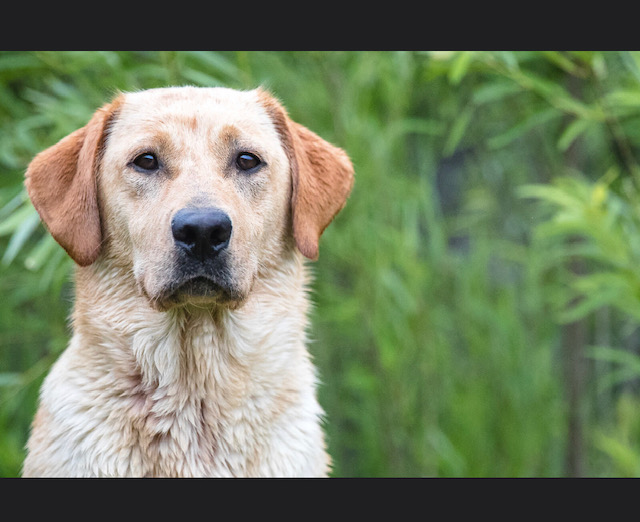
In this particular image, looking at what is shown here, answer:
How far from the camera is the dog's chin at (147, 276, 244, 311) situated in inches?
81.7

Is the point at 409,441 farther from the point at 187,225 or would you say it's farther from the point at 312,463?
the point at 187,225

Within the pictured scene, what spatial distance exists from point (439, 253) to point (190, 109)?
212 cm

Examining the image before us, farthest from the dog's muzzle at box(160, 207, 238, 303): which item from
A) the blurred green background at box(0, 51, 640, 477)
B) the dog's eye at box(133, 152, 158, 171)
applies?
the blurred green background at box(0, 51, 640, 477)

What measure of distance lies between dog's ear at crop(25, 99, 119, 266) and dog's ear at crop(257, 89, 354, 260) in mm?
533

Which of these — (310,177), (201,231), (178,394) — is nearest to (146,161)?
(201,231)

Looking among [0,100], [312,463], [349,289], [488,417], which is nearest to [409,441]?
[488,417]

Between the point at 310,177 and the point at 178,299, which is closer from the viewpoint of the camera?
the point at 178,299

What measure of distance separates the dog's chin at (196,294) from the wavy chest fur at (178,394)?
226 millimetres

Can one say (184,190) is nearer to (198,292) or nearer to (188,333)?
(198,292)

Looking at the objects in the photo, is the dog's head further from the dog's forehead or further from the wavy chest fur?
the wavy chest fur

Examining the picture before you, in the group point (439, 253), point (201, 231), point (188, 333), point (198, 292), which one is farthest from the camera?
point (439, 253)

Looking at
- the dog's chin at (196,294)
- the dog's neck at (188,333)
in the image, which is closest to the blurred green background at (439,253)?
the dog's neck at (188,333)

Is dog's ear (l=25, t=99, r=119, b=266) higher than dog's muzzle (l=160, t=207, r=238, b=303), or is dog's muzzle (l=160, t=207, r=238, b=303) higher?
dog's ear (l=25, t=99, r=119, b=266)

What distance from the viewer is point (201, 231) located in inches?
78.5
